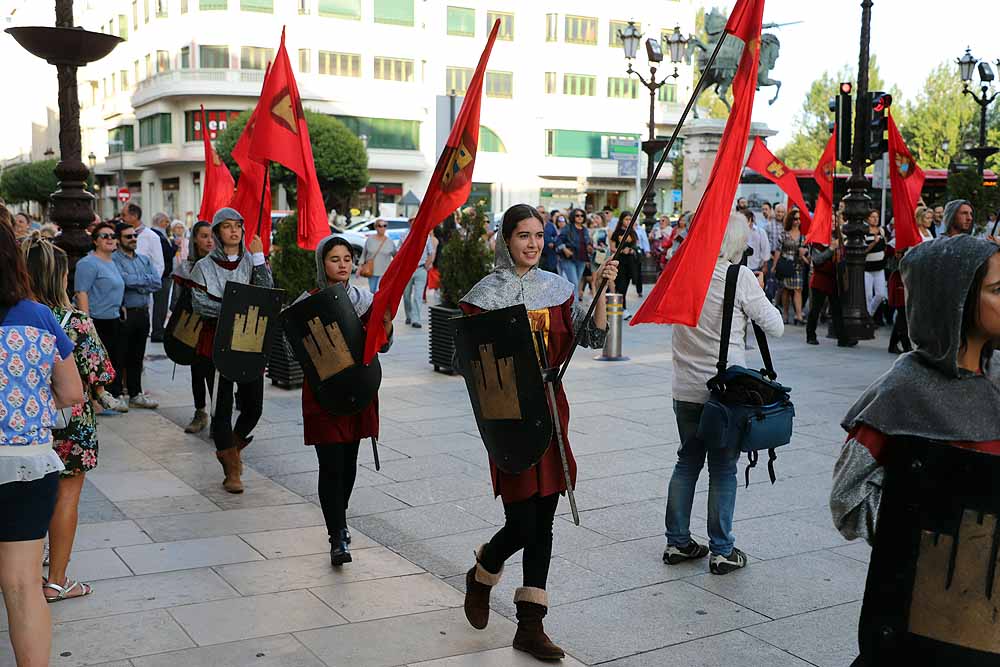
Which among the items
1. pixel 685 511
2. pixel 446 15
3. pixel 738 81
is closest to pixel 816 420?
pixel 685 511

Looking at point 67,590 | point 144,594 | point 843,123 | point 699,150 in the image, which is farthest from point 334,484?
point 699,150

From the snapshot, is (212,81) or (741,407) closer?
(741,407)

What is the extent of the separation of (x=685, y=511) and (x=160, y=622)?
254cm

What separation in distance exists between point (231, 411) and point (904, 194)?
8.78 m

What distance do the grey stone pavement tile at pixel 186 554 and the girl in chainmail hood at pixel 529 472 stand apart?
5.19ft

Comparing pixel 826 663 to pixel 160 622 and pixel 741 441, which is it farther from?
pixel 160 622

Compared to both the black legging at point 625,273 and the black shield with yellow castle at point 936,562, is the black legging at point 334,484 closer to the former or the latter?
the black shield with yellow castle at point 936,562

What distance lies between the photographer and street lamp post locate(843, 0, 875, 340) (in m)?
14.4

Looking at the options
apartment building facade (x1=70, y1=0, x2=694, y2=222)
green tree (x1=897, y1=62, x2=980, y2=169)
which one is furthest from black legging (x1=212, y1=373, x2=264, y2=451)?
green tree (x1=897, y1=62, x2=980, y2=169)

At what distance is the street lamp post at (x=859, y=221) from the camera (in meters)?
14.4

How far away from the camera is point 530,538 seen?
4348 millimetres

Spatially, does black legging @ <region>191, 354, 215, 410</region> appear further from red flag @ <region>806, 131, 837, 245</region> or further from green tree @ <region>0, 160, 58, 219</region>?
green tree @ <region>0, 160, 58, 219</region>

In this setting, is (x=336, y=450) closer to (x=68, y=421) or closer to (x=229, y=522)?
(x=229, y=522)

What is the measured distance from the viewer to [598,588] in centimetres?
506
